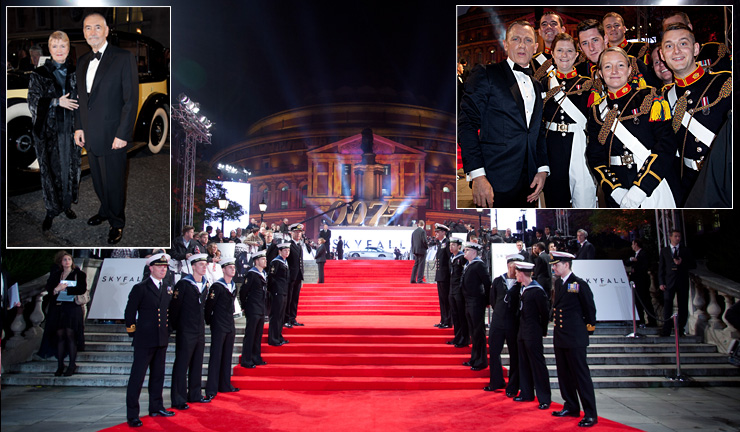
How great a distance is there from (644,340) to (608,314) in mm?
713

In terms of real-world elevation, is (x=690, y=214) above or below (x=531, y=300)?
above

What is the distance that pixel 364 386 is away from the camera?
22.6ft

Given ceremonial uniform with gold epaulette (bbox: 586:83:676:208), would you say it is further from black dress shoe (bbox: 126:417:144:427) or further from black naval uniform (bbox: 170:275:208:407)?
black dress shoe (bbox: 126:417:144:427)

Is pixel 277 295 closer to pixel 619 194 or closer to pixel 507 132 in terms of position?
pixel 507 132

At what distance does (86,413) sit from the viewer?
5.77 metres

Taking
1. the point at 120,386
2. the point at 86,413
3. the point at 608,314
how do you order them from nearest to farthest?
the point at 86,413, the point at 120,386, the point at 608,314

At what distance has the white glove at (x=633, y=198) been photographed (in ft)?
21.1

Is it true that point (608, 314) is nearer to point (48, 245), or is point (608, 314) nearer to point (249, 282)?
point (249, 282)

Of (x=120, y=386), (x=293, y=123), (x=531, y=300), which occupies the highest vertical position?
(x=293, y=123)

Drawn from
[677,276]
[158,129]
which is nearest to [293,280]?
[158,129]

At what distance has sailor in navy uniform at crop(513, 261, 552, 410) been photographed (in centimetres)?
590

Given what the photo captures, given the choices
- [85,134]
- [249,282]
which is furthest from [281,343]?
[85,134]

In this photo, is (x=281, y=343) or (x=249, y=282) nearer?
(x=249, y=282)

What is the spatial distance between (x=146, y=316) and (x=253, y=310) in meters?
1.94
